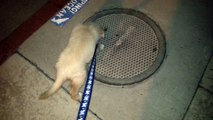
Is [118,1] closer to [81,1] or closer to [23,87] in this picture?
[81,1]

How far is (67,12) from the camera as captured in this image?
3.62m

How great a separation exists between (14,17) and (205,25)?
2.61 metres

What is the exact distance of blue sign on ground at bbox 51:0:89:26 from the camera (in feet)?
11.7

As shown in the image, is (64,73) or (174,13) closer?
(64,73)

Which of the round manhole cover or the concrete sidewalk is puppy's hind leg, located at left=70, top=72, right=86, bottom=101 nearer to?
the concrete sidewalk

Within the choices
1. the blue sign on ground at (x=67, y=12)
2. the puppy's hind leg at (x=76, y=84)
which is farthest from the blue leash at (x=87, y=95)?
the blue sign on ground at (x=67, y=12)

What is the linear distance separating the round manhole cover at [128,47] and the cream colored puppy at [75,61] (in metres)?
0.38

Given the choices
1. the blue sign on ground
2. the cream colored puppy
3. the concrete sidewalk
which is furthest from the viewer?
the blue sign on ground

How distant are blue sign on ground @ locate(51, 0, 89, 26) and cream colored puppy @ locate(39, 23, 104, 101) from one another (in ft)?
2.61

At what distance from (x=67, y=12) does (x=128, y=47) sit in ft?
3.52

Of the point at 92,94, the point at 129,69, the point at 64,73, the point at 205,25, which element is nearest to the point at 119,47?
the point at 129,69

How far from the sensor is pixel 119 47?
3150 millimetres

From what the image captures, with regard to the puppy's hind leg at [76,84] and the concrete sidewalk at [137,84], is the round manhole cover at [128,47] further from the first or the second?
the puppy's hind leg at [76,84]

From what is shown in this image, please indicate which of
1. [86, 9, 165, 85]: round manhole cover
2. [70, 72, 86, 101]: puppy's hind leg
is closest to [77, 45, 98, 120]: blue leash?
[70, 72, 86, 101]: puppy's hind leg
